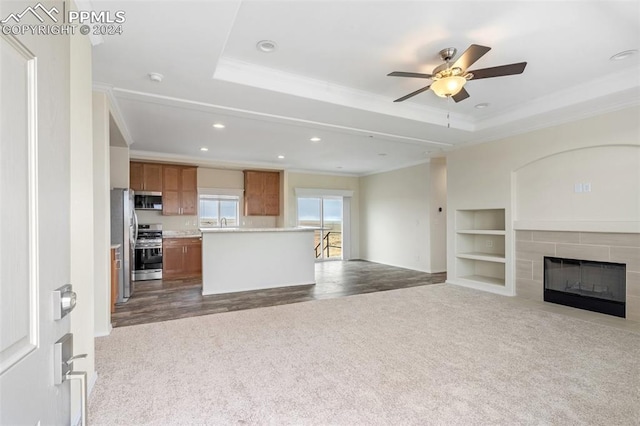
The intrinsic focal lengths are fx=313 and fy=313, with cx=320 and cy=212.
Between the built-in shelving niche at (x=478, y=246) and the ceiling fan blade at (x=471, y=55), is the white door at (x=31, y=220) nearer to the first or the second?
the ceiling fan blade at (x=471, y=55)

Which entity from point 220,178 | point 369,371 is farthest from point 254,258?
point 369,371

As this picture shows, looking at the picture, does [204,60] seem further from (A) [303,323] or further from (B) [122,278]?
(B) [122,278]

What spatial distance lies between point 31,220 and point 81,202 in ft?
5.38

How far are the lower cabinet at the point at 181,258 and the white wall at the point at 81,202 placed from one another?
4.64 m

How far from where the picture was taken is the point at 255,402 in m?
2.12

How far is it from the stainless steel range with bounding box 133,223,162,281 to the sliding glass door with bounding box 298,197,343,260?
12.6 ft

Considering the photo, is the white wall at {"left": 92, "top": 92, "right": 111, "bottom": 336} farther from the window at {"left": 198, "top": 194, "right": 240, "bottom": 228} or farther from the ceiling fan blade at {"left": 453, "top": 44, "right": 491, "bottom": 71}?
the window at {"left": 198, "top": 194, "right": 240, "bottom": 228}

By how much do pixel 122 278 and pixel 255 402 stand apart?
366 cm

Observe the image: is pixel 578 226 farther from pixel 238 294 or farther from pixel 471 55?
pixel 238 294

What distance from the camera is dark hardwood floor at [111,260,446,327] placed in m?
4.17

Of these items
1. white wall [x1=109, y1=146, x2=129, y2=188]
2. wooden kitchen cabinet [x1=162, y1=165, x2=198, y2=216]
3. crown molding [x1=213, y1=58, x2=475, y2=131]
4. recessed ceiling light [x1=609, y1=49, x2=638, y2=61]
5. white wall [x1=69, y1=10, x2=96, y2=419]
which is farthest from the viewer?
wooden kitchen cabinet [x1=162, y1=165, x2=198, y2=216]

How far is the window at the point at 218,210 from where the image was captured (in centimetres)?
759

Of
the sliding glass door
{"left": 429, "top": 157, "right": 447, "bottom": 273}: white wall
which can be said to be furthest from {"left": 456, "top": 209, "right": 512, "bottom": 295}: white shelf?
the sliding glass door

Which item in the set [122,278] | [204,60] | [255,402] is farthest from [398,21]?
[122,278]
